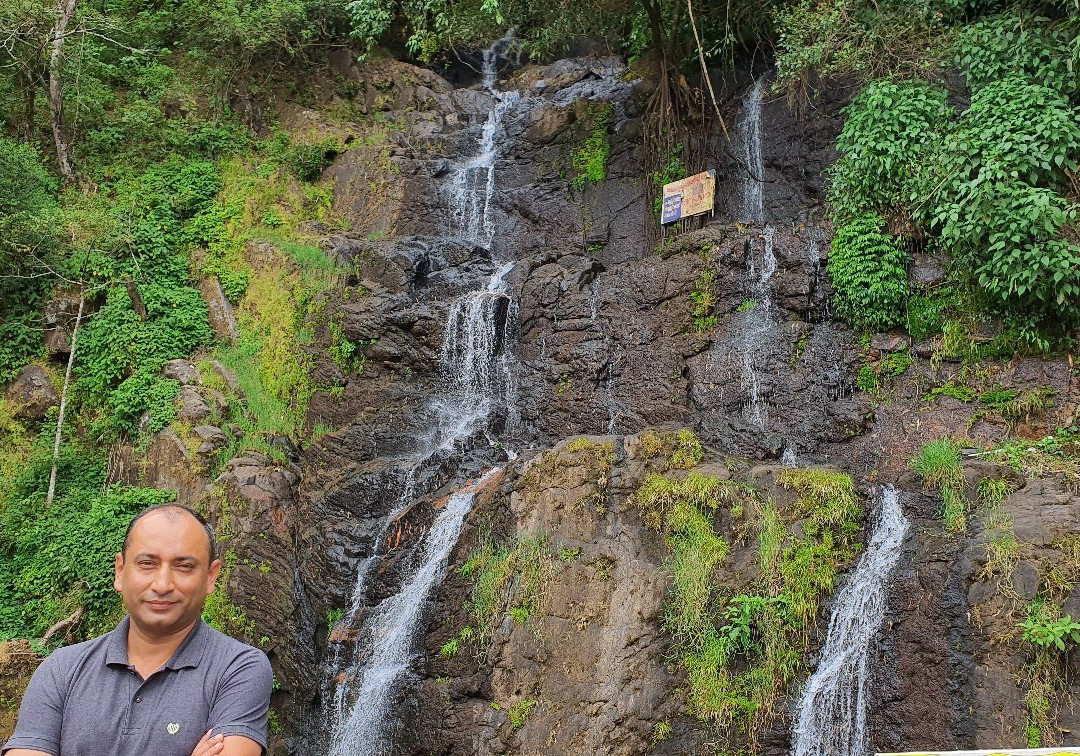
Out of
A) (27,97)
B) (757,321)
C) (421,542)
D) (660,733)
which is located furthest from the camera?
(27,97)

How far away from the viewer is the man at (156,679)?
2.46 metres

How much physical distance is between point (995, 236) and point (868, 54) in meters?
3.96

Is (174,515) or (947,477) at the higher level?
(947,477)

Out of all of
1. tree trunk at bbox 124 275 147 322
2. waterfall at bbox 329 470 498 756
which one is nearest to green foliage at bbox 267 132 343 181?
tree trunk at bbox 124 275 147 322

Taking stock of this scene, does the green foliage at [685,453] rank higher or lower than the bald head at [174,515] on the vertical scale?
higher

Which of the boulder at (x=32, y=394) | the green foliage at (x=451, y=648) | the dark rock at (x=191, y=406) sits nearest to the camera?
the green foliage at (x=451, y=648)

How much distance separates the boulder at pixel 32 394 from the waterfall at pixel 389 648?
7192mm

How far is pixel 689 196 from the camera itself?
13.2 meters

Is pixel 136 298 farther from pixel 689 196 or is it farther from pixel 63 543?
pixel 689 196

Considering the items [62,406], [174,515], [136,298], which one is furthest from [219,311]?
[174,515]

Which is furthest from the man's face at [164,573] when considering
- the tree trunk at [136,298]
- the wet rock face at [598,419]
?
the tree trunk at [136,298]

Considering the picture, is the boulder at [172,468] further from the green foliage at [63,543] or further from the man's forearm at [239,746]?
the man's forearm at [239,746]

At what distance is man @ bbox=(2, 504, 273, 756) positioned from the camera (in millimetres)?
2465

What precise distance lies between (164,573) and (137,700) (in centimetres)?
39
